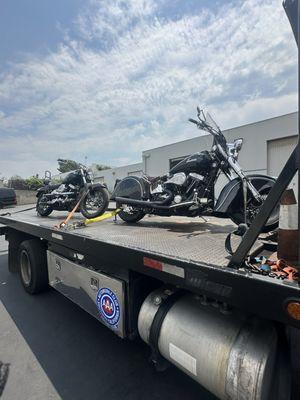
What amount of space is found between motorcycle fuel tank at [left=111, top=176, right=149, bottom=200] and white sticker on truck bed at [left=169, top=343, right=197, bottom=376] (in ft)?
8.22

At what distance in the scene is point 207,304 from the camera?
1768mm

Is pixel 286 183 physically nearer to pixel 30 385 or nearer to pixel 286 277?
pixel 286 277

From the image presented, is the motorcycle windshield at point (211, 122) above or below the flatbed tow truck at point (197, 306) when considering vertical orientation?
above

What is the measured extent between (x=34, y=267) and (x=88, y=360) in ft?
5.83

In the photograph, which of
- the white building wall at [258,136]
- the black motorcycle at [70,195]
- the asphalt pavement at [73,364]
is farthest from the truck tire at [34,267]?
the white building wall at [258,136]

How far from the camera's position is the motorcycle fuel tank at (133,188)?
402 cm

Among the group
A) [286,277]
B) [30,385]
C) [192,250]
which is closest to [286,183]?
[286,277]

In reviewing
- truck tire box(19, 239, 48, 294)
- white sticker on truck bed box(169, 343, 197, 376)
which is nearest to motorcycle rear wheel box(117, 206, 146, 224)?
truck tire box(19, 239, 48, 294)

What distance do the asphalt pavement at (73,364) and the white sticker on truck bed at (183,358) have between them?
1.83 ft

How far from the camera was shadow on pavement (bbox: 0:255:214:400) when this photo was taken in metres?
2.08

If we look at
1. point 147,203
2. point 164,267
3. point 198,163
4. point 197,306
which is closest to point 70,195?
point 147,203

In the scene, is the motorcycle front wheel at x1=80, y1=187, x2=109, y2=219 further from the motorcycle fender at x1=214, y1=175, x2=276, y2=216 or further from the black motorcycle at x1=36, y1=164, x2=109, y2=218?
the motorcycle fender at x1=214, y1=175, x2=276, y2=216

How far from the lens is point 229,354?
57.1 inches

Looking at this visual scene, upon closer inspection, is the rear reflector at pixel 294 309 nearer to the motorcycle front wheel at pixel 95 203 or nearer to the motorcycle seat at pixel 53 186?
the motorcycle front wheel at pixel 95 203
